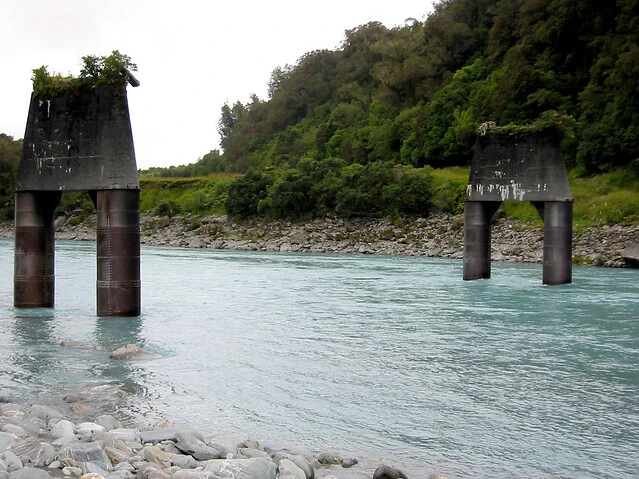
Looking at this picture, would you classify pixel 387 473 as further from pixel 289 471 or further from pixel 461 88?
pixel 461 88

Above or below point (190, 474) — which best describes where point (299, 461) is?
below

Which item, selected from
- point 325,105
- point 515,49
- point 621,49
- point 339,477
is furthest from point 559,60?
point 339,477

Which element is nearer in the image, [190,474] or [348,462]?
[190,474]

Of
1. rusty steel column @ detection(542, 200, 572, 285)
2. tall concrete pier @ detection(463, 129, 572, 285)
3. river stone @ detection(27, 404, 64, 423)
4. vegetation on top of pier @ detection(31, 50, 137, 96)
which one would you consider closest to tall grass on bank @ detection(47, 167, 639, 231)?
tall concrete pier @ detection(463, 129, 572, 285)

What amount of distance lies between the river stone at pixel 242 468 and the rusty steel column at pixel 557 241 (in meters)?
29.3

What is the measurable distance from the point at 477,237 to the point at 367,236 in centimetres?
3328

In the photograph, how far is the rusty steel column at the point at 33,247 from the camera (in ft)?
80.5

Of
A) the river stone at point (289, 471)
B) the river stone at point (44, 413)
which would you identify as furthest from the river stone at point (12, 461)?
the river stone at point (289, 471)

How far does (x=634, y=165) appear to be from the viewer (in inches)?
2506

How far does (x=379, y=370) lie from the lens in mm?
17047

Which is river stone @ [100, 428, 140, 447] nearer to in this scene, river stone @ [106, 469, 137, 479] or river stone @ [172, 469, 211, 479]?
river stone @ [106, 469, 137, 479]

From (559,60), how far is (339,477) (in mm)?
74406

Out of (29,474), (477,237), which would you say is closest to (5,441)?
(29,474)

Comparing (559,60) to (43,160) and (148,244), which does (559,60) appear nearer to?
(148,244)
